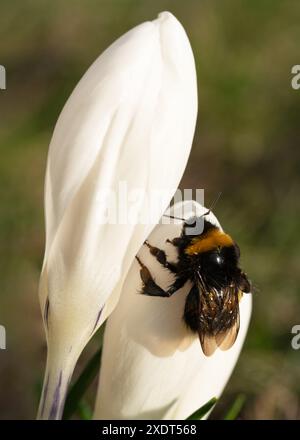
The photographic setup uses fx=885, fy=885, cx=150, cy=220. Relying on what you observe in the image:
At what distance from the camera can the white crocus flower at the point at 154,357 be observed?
4.27ft

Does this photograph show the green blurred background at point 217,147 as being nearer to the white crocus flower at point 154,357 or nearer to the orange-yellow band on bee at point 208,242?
the white crocus flower at point 154,357

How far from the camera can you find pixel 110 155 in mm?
1105

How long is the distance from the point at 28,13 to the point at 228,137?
31.3 inches

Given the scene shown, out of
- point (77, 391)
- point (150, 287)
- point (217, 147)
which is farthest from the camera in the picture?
point (217, 147)

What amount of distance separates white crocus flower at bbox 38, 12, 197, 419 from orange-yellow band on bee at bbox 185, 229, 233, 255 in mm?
154

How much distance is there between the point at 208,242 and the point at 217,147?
1.55m

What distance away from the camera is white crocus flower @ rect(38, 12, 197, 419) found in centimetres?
110

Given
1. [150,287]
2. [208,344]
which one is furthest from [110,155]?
[208,344]

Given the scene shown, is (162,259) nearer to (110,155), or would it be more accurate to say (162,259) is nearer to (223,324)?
(223,324)

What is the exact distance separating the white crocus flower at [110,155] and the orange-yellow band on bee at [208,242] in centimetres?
15

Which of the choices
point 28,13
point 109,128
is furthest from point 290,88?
point 109,128

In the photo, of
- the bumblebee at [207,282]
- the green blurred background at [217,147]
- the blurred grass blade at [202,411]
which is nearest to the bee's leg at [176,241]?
the bumblebee at [207,282]

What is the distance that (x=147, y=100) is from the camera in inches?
43.5
